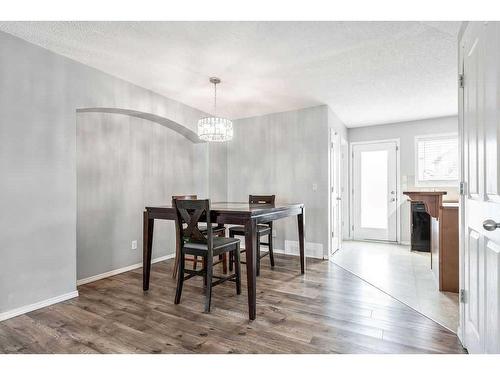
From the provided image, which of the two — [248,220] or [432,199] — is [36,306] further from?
[432,199]

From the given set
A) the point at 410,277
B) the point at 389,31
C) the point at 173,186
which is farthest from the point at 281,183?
the point at 389,31

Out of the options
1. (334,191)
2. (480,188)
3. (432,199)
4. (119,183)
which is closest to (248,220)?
(480,188)

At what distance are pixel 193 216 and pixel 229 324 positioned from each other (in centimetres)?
93

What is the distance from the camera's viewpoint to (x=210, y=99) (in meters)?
4.04

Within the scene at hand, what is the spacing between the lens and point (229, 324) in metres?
2.16

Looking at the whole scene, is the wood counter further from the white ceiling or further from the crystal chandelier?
the crystal chandelier

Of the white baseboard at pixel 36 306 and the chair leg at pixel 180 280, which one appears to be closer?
the white baseboard at pixel 36 306

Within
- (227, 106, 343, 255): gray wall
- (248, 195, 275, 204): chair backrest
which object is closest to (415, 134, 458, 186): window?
(227, 106, 343, 255): gray wall

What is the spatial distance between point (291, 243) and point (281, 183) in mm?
980

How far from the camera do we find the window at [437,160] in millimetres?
5000

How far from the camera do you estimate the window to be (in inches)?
197

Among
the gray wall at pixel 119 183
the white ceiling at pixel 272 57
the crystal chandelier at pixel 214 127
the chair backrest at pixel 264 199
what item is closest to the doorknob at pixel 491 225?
the white ceiling at pixel 272 57

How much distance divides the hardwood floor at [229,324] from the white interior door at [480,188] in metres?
0.43

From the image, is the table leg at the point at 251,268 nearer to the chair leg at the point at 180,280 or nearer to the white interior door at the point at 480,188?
the chair leg at the point at 180,280
